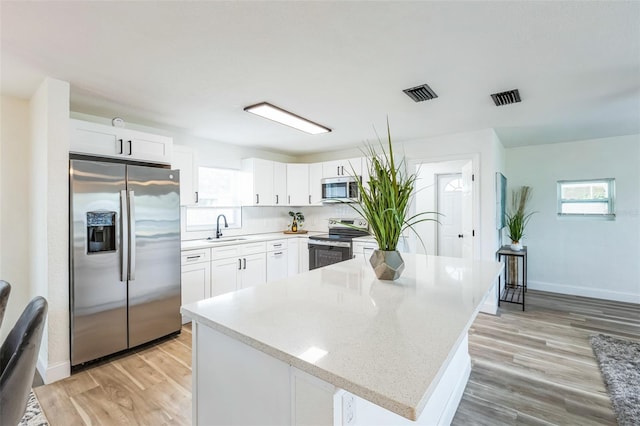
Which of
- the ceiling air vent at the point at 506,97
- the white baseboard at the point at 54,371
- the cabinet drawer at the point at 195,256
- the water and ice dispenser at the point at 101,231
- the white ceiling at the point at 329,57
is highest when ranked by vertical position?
the white ceiling at the point at 329,57

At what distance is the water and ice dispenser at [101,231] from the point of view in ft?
8.18

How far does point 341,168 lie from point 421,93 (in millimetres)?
2280

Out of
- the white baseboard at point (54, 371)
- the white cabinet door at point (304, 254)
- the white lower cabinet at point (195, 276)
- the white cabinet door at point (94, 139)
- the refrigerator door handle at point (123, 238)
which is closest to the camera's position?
the white baseboard at point (54, 371)

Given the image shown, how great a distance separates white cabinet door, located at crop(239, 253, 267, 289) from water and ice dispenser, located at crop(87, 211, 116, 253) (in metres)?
1.64

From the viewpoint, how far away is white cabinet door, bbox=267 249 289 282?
436cm

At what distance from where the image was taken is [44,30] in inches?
66.2

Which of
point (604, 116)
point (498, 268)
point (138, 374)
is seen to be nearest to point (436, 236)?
point (604, 116)

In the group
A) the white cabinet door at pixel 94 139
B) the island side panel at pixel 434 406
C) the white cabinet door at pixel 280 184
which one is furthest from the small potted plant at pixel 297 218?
the island side panel at pixel 434 406

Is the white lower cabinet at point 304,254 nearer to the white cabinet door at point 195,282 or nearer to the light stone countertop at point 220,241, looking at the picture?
the light stone countertop at point 220,241

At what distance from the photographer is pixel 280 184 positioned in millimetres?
5016

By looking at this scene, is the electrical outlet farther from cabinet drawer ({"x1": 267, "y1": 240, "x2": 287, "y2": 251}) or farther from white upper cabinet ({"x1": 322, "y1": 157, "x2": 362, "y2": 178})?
white upper cabinet ({"x1": 322, "y1": 157, "x2": 362, "y2": 178})

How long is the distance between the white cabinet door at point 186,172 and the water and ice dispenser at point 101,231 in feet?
3.46

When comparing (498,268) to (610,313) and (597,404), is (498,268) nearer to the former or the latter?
(597,404)

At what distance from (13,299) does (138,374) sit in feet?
4.73
